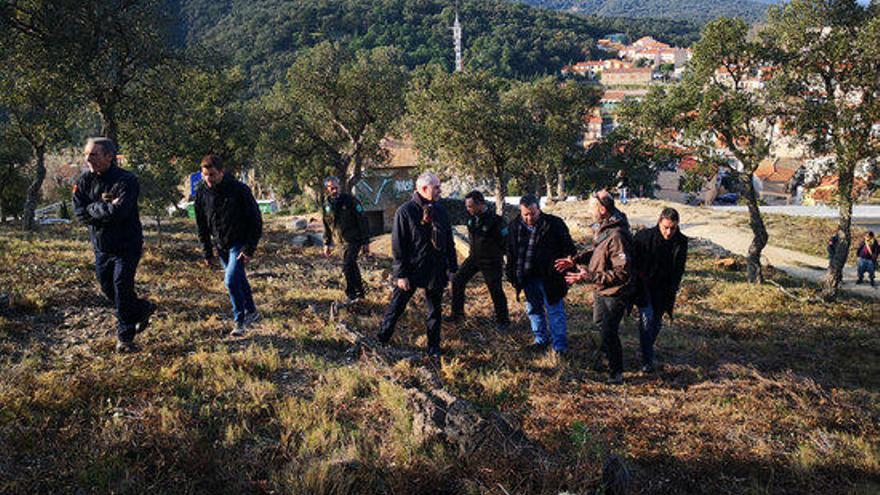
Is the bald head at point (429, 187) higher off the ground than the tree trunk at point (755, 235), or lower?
higher

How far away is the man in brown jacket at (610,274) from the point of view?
5.75 metres

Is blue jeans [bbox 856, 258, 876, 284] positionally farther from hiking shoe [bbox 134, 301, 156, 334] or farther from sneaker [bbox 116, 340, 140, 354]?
sneaker [bbox 116, 340, 140, 354]

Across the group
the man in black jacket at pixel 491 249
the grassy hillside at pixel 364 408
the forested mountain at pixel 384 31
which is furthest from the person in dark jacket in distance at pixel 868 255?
the forested mountain at pixel 384 31

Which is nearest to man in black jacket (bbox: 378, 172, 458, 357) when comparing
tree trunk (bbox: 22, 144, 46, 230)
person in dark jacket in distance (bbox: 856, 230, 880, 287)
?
tree trunk (bbox: 22, 144, 46, 230)

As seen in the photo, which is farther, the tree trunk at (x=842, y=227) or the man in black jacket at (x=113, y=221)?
the tree trunk at (x=842, y=227)

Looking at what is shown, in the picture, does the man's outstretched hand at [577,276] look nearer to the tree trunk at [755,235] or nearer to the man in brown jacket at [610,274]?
the man in brown jacket at [610,274]

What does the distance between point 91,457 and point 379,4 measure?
14144 centimetres

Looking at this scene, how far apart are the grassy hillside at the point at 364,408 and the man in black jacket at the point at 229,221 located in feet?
2.80

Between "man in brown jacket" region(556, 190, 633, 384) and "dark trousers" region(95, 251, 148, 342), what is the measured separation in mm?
4646

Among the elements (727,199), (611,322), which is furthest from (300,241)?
(727,199)

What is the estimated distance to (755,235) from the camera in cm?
1609

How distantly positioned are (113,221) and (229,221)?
3.72 feet

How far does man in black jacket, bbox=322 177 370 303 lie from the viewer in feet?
28.0

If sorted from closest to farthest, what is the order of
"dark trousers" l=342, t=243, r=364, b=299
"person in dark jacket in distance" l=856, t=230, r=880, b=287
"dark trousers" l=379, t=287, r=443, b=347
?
1. "dark trousers" l=379, t=287, r=443, b=347
2. "dark trousers" l=342, t=243, r=364, b=299
3. "person in dark jacket in distance" l=856, t=230, r=880, b=287
